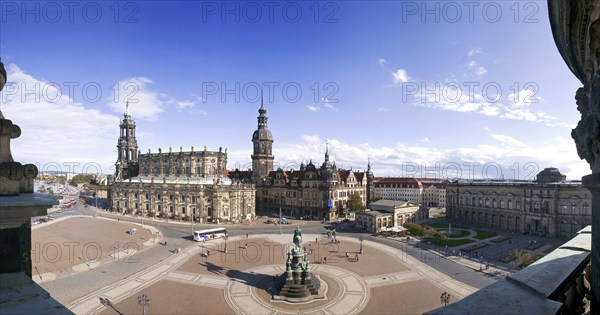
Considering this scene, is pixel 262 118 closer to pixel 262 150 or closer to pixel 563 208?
pixel 262 150

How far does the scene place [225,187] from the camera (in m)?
64.4

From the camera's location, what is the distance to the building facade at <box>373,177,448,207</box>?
106188 millimetres

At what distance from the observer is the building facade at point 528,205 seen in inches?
Answer: 1966

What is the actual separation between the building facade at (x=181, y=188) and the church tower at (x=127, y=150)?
25 centimetres

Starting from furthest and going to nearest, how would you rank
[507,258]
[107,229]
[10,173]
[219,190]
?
[219,190]
[107,229]
[507,258]
[10,173]

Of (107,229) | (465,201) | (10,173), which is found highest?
(10,173)

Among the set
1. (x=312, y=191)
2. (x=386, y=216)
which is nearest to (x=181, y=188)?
(x=312, y=191)

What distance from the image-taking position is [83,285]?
27.6m

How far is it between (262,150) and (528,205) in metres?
57.7

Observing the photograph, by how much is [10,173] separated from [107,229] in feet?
199

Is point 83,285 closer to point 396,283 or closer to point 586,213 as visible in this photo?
point 396,283

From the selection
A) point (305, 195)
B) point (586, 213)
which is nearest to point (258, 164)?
point (305, 195)

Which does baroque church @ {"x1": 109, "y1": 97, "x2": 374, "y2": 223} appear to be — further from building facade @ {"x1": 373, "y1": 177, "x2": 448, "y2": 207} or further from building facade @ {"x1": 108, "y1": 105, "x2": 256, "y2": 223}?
building facade @ {"x1": 373, "y1": 177, "x2": 448, "y2": 207}

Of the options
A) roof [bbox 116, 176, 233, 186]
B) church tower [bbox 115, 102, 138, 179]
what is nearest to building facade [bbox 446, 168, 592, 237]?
roof [bbox 116, 176, 233, 186]
